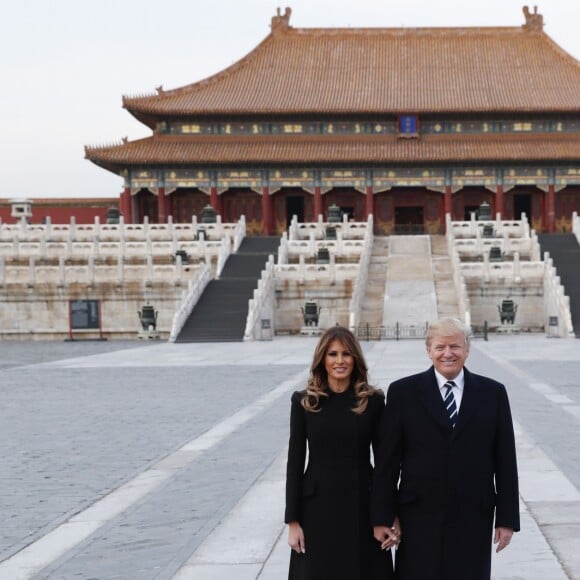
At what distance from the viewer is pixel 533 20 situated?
6406 cm

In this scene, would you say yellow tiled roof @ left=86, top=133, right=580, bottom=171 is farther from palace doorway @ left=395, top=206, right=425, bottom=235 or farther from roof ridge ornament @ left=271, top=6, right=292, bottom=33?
roof ridge ornament @ left=271, top=6, right=292, bottom=33

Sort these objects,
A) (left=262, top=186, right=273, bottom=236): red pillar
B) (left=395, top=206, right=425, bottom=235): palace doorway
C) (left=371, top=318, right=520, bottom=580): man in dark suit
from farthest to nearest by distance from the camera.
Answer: (left=395, top=206, right=425, bottom=235): palace doorway
(left=262, top=186, right=273, bottom=236): red pillar
(left=371, top=318, right=520, bottom=580): man in dark suit

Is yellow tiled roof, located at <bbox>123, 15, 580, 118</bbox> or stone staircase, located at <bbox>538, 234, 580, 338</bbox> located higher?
yellow tiled roof, located at <bbox>123, 15, 580, 118</bbox>

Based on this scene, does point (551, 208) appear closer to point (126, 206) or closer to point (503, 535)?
point (126, 206)

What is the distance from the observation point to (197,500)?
8.80 metres

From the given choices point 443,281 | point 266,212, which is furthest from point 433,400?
point 266,212

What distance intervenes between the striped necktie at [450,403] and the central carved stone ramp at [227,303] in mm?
27269

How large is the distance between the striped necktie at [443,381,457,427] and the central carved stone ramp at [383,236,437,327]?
28.9 metres

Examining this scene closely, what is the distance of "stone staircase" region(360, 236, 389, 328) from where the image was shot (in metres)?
34.6

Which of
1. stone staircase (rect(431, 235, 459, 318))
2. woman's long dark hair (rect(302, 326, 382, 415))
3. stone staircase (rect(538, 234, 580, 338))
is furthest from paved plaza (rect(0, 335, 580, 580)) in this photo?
stone staircase (rect(431, 235, 459, 318))

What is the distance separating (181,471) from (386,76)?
178 ft

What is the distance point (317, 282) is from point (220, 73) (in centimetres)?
2912

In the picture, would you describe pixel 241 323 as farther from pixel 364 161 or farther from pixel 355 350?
pixel 355 350

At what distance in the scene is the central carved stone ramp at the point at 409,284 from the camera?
34.2 metres
